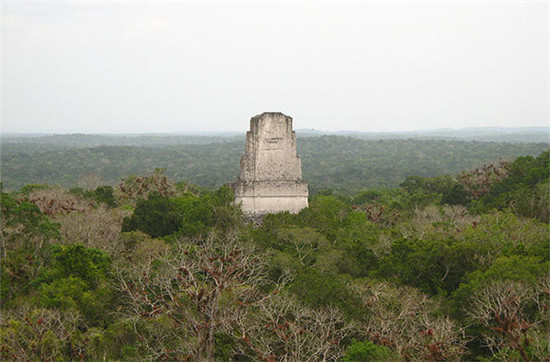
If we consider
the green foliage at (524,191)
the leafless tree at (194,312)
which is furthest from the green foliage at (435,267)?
the green foliage at (524,191)

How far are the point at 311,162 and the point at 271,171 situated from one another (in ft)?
255

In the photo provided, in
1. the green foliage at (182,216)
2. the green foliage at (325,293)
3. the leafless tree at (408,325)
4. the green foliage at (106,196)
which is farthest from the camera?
the green foliage at (106,196)

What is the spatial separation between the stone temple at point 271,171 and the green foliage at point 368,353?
1052 cm

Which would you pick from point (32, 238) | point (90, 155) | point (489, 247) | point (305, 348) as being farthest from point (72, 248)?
point (90, 155)

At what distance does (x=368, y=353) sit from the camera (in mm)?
11258

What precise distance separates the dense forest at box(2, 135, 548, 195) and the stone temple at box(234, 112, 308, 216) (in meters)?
30.8

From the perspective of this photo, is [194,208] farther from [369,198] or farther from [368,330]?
[369,198]

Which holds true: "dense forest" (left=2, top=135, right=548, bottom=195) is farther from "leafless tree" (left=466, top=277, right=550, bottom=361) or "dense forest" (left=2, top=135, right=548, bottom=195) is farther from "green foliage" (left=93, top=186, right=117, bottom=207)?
"leafless tree" (left=466, top=277, right=550, bottom=361)

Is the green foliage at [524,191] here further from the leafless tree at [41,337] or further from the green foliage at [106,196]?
the leafless tree at [41,337]

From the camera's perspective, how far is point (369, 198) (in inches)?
1494

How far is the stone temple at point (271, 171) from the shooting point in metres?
21.5

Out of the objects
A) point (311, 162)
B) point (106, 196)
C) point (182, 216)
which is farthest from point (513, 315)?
point (311, 162)

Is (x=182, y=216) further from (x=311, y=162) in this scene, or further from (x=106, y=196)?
(x=311, y=162)

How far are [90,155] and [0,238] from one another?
280ft
